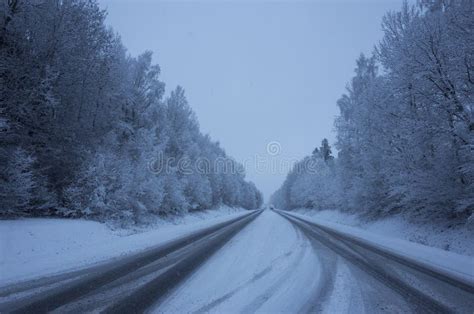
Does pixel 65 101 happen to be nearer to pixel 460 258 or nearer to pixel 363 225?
pixel 460 258

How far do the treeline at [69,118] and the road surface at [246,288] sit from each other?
7.31 m

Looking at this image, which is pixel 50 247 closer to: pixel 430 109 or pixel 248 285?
pixel 248 285

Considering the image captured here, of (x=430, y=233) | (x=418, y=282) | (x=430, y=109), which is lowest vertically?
(x=418, y=282)

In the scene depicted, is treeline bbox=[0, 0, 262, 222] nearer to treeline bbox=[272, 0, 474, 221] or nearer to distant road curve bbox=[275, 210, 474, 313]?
distant road curve bbox=[275, 210, 474, 313]

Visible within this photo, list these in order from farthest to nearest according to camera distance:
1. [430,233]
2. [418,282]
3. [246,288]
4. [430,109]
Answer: [430,233] → [430,109] → [418,282] → [246,288]

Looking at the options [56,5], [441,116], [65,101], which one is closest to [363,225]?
[441,116]

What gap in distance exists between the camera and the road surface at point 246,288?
4910 mm

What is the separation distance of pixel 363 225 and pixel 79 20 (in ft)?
79.9

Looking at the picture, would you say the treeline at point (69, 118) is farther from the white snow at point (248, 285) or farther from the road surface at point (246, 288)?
the white snow at point (248, 285)

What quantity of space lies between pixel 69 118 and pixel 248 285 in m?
15.0

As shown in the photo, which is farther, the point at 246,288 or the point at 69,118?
the point at 69,118

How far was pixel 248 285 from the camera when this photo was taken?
613cm

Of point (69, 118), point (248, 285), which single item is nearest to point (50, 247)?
point (248, 285)

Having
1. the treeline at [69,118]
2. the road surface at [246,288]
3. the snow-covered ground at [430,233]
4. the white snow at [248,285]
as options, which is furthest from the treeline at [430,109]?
the treeline at [69,118]
